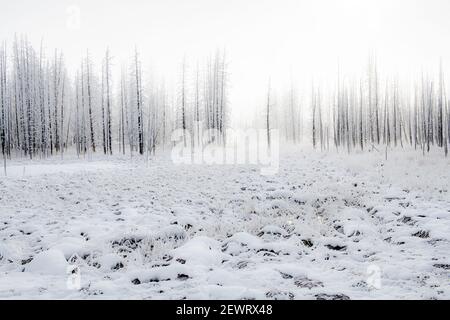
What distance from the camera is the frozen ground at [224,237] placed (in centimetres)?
513

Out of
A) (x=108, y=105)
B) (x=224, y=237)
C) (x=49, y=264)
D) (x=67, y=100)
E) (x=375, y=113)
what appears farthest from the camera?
(x=375, y=113)

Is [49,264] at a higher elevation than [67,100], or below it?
below

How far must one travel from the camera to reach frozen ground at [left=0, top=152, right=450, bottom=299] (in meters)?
5.13

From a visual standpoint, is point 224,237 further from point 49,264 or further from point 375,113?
point 375,113

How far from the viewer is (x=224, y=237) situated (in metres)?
8.13

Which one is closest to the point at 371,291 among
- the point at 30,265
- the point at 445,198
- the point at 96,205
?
the point at 30,265

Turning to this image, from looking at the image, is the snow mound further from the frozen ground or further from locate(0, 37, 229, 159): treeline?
locate(0, 37, 229, 159): treeline

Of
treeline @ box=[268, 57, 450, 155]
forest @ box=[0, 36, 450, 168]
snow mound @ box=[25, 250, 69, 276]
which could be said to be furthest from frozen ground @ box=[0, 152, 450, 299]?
forest @ box=[0, 36, 450, 168]

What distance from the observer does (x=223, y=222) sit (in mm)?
9547

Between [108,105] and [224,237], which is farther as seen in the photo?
[108,105]

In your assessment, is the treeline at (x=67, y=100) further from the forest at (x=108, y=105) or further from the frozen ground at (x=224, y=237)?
the frozen ground at (x=224, y=237)

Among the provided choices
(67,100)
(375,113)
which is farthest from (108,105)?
(375,113)

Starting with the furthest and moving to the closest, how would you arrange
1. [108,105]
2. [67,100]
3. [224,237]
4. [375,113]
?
1. [375,113]
2. [67,100]
3. [108,105]
4. [224,237]
